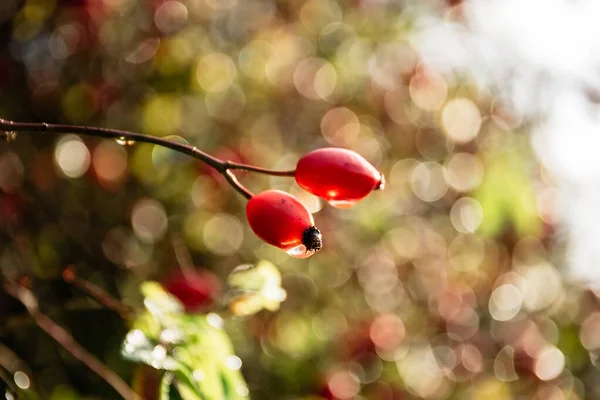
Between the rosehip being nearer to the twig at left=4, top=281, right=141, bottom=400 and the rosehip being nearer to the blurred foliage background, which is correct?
the twig at left=4, top=281, right=141, bottom=400

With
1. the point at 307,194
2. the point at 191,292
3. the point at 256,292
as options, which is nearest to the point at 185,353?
the point at 256,292

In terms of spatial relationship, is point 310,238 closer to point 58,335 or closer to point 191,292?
point 58,335

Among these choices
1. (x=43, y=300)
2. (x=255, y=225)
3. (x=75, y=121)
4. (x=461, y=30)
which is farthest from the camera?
(x=461, y=30)

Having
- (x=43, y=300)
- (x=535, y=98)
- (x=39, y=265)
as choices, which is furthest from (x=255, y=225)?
(x=535, y=98)

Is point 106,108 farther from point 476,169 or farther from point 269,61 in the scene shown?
point 476,169

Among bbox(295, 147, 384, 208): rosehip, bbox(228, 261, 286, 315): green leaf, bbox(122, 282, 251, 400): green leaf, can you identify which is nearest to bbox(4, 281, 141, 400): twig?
bbox(122, 282, 251, 400): green leaf

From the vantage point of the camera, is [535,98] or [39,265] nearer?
[39,265]

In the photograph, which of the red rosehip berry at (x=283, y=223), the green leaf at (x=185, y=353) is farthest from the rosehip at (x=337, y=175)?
the green leaf at (x=185, y=353)
